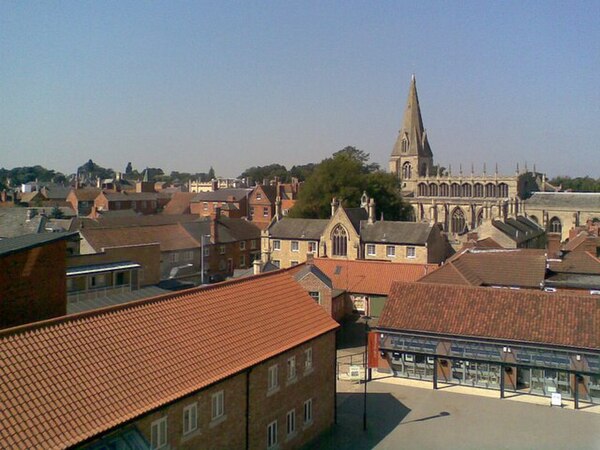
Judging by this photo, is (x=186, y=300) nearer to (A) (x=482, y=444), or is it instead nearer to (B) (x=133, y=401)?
(B) (x=133, y=401)

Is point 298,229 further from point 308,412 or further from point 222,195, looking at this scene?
point 222,195

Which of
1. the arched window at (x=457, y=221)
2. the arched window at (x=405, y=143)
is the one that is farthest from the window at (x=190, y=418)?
the arched window at (x=405, y=143)

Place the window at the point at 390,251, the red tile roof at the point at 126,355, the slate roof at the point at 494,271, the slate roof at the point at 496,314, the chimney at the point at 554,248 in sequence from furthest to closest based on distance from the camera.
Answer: the window at the point at 390,251 < the chimney at the point at 554,248 < the slate roof at the point at 494,271 < the slate roof at the point at 496,314 < the red tile roof at the point at 126,355

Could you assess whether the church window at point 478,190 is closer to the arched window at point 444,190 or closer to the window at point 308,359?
the arched window at point 444,190

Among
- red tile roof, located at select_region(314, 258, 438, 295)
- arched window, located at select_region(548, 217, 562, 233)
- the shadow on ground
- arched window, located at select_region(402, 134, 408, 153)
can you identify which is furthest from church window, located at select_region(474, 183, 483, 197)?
the shadow on ground

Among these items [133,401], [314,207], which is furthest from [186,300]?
[314,207]

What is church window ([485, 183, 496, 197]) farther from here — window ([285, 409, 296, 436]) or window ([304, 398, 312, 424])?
window ([285, 409, 296, 436])

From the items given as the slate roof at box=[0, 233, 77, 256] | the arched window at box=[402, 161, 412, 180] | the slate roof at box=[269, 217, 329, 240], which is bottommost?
the slate roof at box=[269, 217, 329, 240]

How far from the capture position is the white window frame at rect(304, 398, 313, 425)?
68.0 feet

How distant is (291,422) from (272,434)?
1217 mm

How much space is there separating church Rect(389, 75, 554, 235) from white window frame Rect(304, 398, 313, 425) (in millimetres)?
61549

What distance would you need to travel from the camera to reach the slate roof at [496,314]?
25.9 metres

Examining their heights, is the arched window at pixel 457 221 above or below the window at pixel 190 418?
above

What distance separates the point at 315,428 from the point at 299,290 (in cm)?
507
